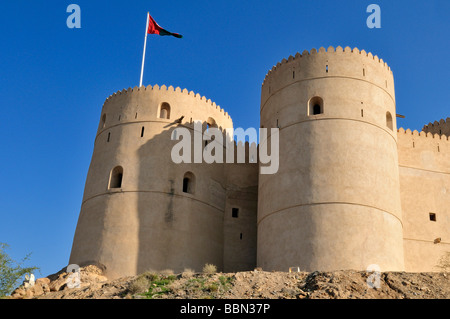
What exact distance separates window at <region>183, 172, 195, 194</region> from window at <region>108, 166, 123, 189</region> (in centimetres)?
261

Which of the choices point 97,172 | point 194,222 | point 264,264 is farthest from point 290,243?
point 97,172

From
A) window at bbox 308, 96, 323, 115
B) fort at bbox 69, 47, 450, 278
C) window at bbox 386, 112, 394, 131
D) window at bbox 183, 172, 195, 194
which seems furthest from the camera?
window at bbox 183, 172, 195, 194

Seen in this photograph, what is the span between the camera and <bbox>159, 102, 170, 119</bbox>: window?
90.7 ft

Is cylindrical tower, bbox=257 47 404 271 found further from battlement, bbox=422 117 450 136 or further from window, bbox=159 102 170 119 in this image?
battlement, bbox=422 117 450 136

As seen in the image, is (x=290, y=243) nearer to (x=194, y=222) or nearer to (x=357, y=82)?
(x=194, y=222)

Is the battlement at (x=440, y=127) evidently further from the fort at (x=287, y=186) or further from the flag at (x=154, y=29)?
the flag at (x=154, y=29)

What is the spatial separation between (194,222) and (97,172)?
14.9ft

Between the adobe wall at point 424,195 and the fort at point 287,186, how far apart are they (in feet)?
0.15

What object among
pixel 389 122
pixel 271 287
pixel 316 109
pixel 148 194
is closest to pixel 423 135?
pixel 389 122

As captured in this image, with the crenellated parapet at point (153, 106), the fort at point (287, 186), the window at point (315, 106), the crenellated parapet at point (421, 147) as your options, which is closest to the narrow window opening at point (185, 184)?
the fort at point (287, 186)

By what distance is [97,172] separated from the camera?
26672 mm

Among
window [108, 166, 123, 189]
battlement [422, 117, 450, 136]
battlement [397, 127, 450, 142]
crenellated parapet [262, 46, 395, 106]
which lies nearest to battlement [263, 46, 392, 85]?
crenellated parapet [262, 46, 395, 106]

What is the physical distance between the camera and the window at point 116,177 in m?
26.2
